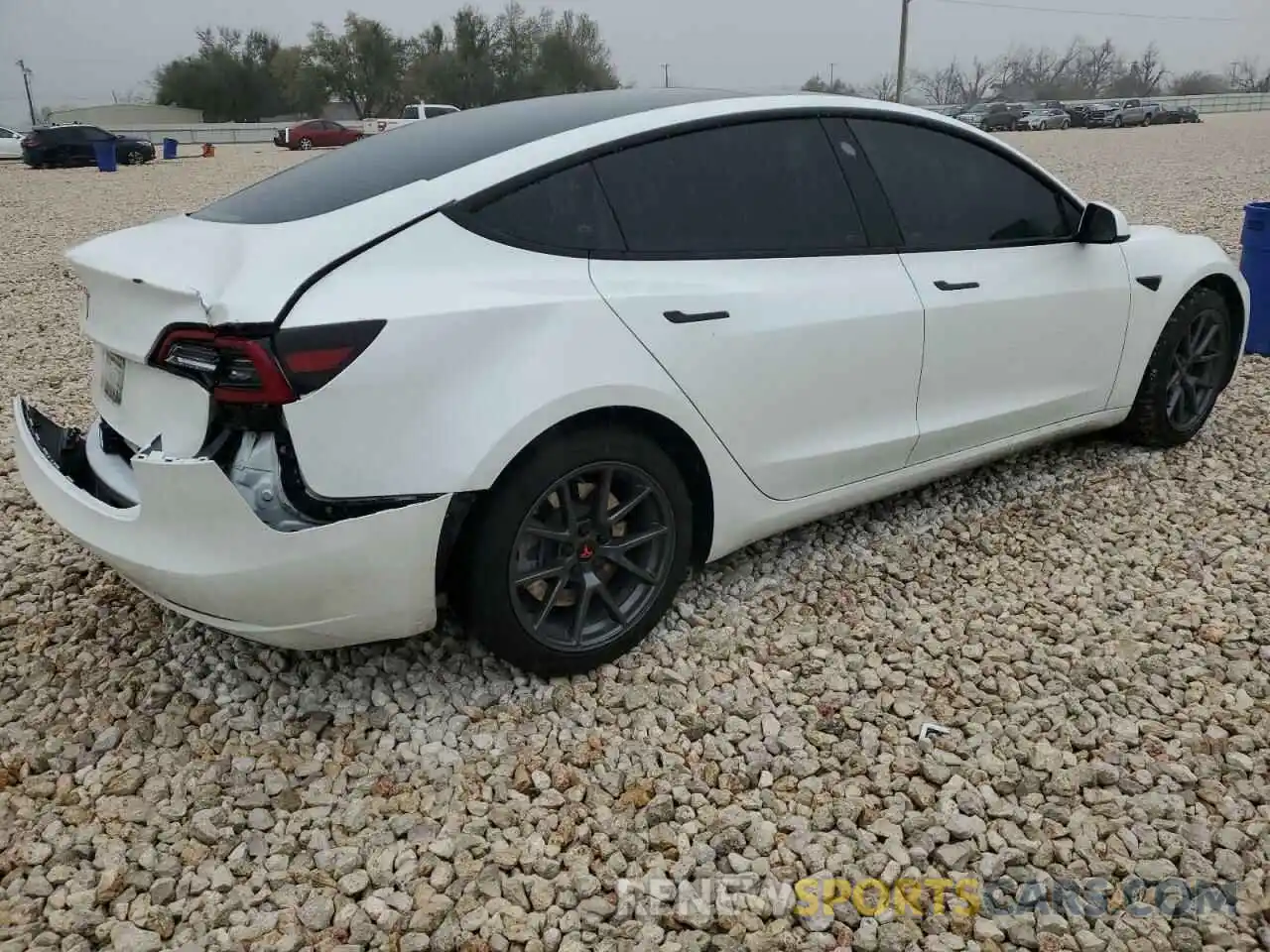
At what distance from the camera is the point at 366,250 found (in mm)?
2396

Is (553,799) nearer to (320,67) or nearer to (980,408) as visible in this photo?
(980,408)

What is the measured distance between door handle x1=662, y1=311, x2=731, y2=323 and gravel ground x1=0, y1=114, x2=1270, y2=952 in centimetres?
100

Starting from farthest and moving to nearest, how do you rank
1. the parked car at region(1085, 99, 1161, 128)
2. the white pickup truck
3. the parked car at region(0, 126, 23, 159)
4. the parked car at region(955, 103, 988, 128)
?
the parked car at region(1085, 99, 1161, 128)
the parked car at region(955, 103, 988, 128)
the parked car at region(0, 126, 23, 159)
the white pickup truck

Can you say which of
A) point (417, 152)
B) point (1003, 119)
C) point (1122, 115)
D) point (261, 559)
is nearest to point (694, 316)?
point (417, 152)

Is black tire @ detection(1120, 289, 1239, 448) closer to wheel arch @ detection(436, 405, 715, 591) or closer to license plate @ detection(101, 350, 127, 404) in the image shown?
wheel arch @ detection(436, 405, 715, 591)

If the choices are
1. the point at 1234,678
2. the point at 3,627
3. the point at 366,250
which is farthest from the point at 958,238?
the point at 3,627

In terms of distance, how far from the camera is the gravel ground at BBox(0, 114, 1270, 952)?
6.94 ft

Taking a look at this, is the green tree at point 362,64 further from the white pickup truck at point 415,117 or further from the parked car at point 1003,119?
the parked car at point 1003,119

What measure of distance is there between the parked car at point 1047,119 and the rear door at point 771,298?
45.1 metres

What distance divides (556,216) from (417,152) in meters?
0.52

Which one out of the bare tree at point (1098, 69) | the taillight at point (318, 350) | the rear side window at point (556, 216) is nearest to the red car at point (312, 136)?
the rear side window at point (556, 216)

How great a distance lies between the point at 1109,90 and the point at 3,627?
115492mm

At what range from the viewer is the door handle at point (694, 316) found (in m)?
2.74

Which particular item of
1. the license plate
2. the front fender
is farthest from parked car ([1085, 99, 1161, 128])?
the license plate
